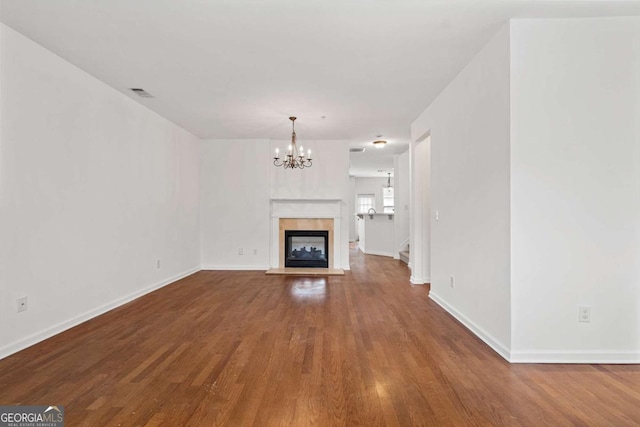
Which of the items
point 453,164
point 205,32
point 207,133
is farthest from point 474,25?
point 207,133

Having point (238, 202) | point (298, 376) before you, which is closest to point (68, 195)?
point (298, 376)

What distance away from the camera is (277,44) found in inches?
105

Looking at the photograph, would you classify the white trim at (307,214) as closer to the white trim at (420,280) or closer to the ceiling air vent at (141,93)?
the white trim at (420,280)

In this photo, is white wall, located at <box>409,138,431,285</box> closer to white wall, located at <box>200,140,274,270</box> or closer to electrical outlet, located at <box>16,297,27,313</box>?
white wall, located at <box>200,140,274,270</box>

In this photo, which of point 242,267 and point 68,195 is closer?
point 68,195

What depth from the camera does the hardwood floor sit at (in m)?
1.72

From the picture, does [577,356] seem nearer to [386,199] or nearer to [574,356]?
[574,356]

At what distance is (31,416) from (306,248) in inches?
188

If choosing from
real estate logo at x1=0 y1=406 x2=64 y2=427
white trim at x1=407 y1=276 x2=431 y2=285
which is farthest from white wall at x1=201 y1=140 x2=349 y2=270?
real estate logo at x1=0 y1=406 x2=64 y2=427

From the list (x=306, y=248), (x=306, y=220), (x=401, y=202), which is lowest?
(x=306, y=248)

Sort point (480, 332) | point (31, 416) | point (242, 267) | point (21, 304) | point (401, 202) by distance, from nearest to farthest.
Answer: point (31, 416) < point (21, 304) < point (480, 332) < point (242, 267) < point (401, 202)

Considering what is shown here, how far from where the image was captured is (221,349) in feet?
8.39

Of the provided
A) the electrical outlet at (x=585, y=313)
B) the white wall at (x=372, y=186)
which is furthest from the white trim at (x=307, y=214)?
the white wall at (x=372, y=186)

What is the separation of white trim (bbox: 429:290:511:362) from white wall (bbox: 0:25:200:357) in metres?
3.85
